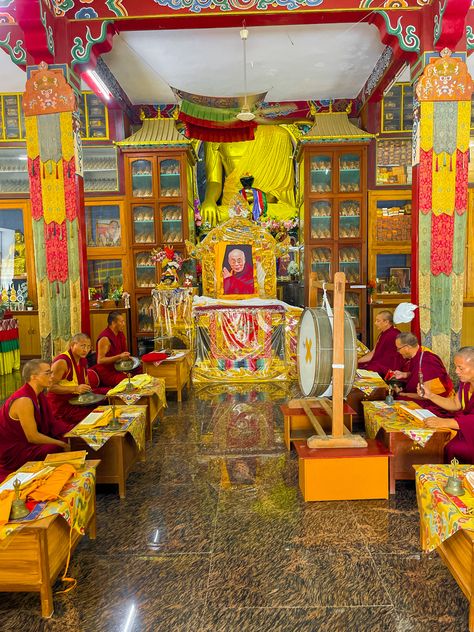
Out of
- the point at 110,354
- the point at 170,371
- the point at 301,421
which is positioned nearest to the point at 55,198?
the point at 110,354

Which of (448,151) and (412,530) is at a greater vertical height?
(448,151)

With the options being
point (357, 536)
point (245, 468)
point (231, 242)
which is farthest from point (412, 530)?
point (231, 242)

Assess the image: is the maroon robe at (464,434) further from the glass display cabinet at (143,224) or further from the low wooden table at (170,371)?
the glass display cabinet at (143,224)

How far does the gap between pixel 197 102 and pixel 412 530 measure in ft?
22.4

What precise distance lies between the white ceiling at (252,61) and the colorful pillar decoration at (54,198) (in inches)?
64.7

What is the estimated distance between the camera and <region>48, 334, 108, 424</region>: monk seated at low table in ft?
14.3

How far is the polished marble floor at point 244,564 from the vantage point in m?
2.38

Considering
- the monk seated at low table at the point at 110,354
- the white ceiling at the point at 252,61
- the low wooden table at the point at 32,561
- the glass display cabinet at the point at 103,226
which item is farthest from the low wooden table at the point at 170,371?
the white ceiling at the point at 252,61

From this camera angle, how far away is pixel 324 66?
26.5 feet

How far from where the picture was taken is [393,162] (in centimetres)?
949

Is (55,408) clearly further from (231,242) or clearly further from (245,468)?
(231,242)

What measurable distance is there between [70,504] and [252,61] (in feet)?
23.4

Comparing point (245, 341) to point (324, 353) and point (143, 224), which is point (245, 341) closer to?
point (324, 353)

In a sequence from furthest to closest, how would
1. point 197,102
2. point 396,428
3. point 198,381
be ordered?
point 197,102, point 198,381, point 396,428
